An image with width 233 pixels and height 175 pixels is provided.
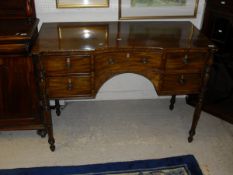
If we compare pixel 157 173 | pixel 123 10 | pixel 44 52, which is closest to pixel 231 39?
pixel 123 10

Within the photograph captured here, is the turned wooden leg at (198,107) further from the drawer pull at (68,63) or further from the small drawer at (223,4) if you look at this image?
the drawer pull at (68,63)

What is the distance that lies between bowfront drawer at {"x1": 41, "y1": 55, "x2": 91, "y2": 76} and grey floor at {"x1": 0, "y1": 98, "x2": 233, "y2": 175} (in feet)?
2.58

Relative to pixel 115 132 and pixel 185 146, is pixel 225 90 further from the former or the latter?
pixel 115 132

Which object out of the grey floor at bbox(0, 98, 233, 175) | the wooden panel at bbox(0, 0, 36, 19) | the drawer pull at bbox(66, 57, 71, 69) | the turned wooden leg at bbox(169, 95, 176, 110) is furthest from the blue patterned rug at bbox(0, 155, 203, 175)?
the wooden panel at bbox(0, 0, 36, 19)

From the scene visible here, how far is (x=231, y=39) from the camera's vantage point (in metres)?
2.54

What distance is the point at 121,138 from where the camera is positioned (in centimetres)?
266

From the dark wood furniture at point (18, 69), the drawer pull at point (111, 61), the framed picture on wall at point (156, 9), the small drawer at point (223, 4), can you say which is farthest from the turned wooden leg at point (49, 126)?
the small drawer at point (223, 4)

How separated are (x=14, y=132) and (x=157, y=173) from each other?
4.52 feet

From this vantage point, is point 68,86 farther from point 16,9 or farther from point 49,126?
point 16,9

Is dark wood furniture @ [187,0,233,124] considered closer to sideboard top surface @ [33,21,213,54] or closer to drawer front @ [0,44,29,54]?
sideboard top surface @ [33,21,213,54]

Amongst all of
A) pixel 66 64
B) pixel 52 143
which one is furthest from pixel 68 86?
pixel 52 143

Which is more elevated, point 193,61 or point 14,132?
point 193,61

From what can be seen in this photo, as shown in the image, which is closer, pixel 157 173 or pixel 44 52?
pixel 44 52

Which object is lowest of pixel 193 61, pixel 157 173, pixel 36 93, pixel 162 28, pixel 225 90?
pixel 157 173
